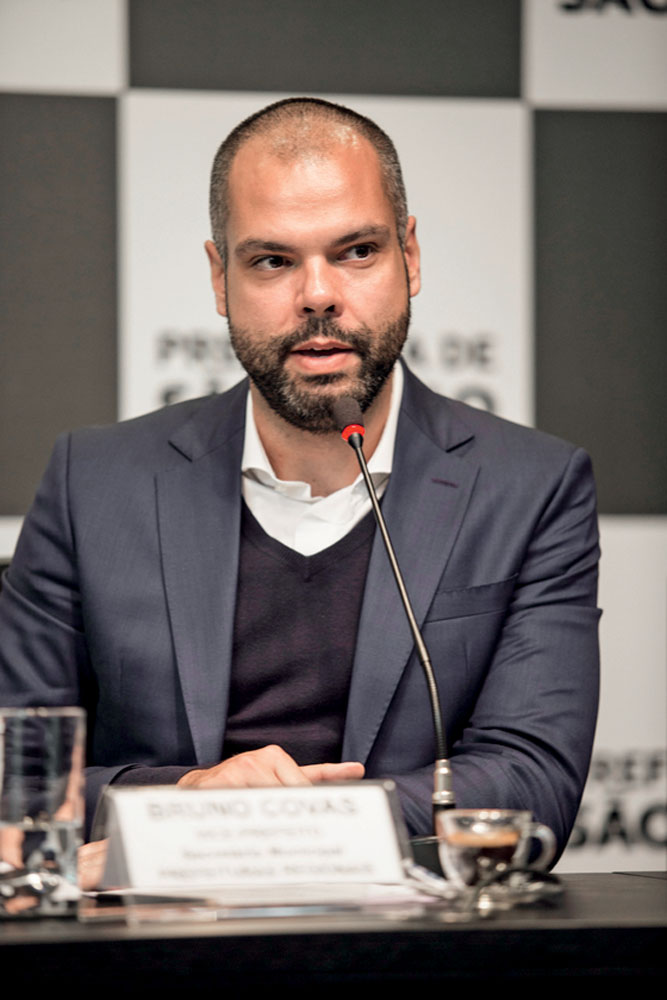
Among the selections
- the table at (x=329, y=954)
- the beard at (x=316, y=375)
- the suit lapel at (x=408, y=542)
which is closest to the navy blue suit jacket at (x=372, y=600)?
the suit lapel at (x=408, y=542)

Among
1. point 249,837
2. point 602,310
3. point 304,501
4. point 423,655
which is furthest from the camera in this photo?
point 602,310

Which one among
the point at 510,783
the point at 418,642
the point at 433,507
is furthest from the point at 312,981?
the point at 433,507

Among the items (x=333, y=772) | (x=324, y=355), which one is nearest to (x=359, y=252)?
(x=324, y=355)

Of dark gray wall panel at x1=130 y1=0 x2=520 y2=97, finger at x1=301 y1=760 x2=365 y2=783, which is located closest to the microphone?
finger at x1=301 y1=760 x2=365 y2=783

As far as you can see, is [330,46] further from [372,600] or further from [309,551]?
[372,600]

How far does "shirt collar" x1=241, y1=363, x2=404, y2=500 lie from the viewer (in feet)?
6.91

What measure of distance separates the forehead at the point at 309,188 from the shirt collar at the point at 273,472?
0.31 m

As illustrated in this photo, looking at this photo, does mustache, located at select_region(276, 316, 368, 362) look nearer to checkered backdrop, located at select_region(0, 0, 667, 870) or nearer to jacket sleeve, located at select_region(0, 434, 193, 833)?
jacket sleeve, located at select_region(0, 434, 193, 833)

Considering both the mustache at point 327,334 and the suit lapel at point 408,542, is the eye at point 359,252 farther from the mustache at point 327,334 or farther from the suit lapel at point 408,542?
the suit lapel at point 408,542

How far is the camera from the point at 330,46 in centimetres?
276

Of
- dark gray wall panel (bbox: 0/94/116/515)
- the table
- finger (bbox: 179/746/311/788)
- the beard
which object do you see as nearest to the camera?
the table

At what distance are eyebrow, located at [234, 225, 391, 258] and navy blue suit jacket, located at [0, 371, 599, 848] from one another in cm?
30

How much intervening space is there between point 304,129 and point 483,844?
4.25 ft

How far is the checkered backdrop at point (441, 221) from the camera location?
269 cm
